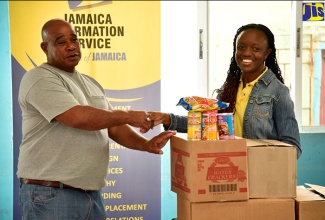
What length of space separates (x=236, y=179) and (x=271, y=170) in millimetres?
167

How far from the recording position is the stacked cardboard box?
6.61 ft

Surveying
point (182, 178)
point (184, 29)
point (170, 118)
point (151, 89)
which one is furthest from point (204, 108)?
point (184, 29)

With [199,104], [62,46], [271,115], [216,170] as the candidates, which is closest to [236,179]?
[216,170]

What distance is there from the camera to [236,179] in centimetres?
204

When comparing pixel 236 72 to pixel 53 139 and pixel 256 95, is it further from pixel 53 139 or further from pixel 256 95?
pixel 53 139

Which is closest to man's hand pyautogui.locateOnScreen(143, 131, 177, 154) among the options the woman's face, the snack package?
the snack package

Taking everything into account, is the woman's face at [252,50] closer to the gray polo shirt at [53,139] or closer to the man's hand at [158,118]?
the man's hand at [158,118]

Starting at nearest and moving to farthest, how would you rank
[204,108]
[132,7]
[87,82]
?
[204,108], [87,82], [132,7]

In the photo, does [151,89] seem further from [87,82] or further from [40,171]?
[40,171]

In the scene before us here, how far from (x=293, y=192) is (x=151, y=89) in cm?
184

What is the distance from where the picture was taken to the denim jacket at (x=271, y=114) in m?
2.30

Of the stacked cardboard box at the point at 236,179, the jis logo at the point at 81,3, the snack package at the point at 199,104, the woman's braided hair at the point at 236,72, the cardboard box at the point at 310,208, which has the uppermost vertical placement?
the jis logo at the point at 81,3

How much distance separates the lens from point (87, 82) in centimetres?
241

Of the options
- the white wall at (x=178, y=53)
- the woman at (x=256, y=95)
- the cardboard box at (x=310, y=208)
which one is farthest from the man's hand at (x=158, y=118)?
the white wall at (x=178, y=53)
